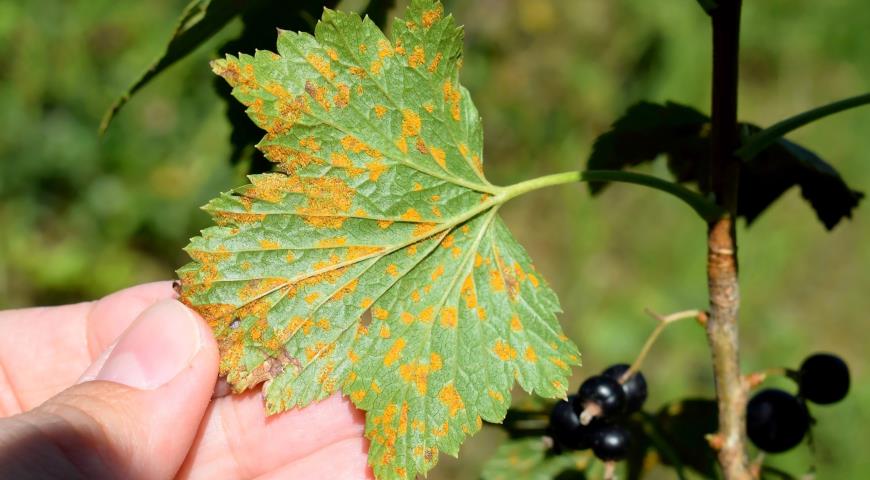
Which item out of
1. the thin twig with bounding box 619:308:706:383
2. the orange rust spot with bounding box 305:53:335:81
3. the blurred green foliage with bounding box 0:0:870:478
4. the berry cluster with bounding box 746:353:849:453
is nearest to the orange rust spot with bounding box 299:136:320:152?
the orange rust spot with bounding box 305:53:335:81

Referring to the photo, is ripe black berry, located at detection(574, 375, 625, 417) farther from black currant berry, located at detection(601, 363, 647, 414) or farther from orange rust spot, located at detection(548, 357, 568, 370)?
orange rust spot, located at detection(548, 357, 568, 370)

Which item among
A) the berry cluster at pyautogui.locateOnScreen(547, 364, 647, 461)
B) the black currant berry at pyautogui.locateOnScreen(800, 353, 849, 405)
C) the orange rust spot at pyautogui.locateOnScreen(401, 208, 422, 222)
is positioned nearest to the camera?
the orange rust spot at pyautogui.locateOnScreen(401, 208, 422, 222)

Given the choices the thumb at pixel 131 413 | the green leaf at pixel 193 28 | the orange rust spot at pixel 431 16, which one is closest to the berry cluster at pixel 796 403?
the orange rust spot at pixel 431 16

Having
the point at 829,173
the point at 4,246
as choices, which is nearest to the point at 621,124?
the point at 829,173

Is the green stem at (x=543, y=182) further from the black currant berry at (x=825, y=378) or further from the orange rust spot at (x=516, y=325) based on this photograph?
the black currant berry at (x=825, y=378)

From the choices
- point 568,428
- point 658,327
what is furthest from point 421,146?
point 568,428

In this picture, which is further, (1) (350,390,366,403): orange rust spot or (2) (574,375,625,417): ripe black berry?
(2) (574,375,625,417): ripe black berry

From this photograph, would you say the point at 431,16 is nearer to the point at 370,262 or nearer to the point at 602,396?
the point at 370,262
